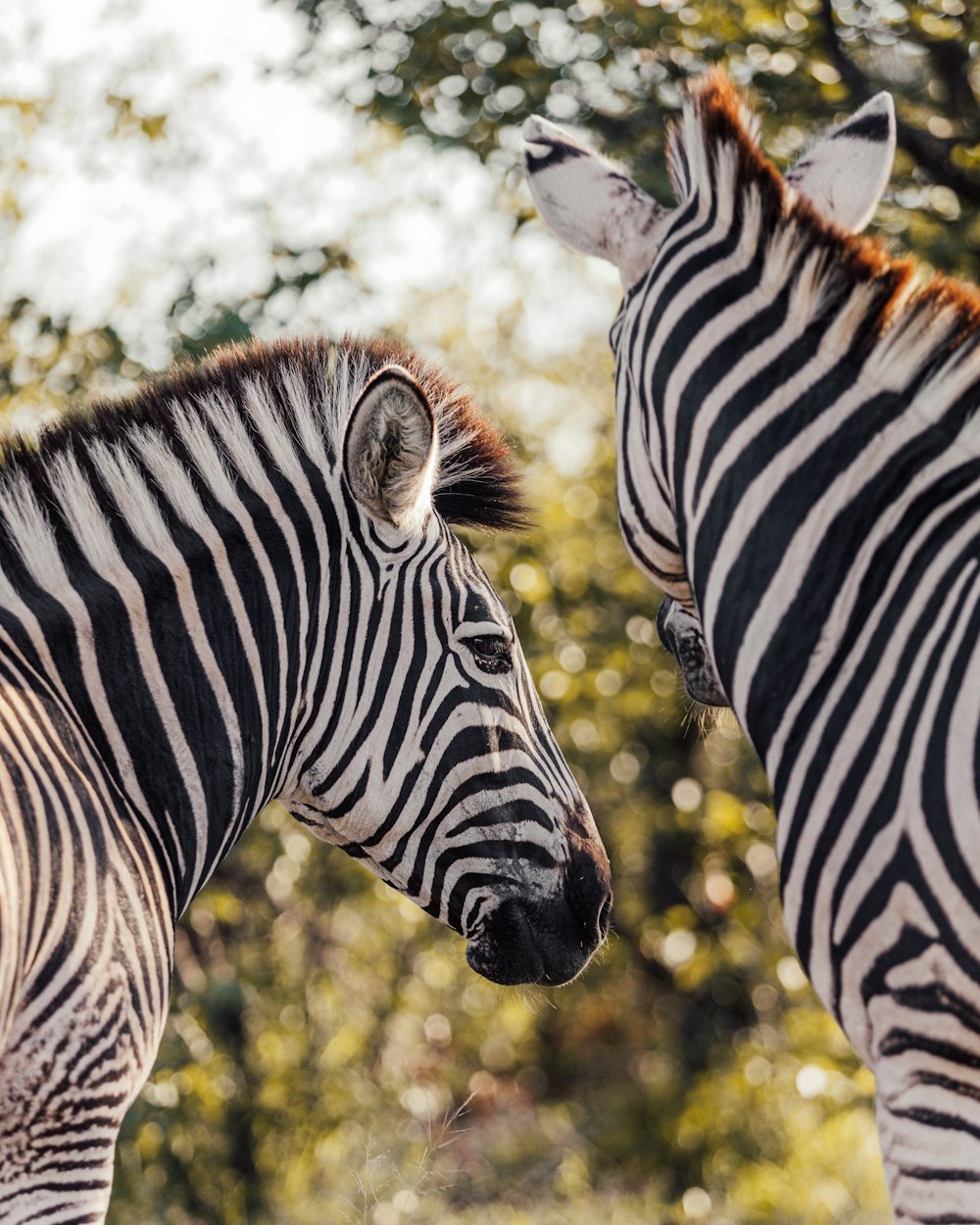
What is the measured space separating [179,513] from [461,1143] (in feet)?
39.5

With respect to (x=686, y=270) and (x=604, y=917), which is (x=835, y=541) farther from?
(x=604, y=917)

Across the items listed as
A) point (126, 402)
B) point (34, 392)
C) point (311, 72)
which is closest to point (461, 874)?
point (126, 402)

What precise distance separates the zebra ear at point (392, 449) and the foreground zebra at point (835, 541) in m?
0.57

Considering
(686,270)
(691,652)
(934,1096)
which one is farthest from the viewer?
(691,652)

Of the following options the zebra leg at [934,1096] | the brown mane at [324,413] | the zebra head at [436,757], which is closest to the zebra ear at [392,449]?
the zebra head at [436,757]

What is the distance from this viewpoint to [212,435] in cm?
361

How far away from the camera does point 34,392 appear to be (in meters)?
7.55

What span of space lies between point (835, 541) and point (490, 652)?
1.27 m

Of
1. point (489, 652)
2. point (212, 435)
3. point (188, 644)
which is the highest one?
point (212, 435)

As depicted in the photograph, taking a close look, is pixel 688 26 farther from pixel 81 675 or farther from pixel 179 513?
pixel 81 675

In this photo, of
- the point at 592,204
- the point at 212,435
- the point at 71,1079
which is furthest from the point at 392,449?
the point at 71,1079

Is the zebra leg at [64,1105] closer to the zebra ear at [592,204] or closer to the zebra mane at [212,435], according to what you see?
the zebra mane at [212,435]

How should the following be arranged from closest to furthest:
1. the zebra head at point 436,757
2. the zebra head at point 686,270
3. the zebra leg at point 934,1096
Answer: the zebra leg at point 934,1096 < the zebra head at point 686,270 < the zebra head at point 436,757

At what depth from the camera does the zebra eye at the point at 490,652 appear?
12.2 feet
